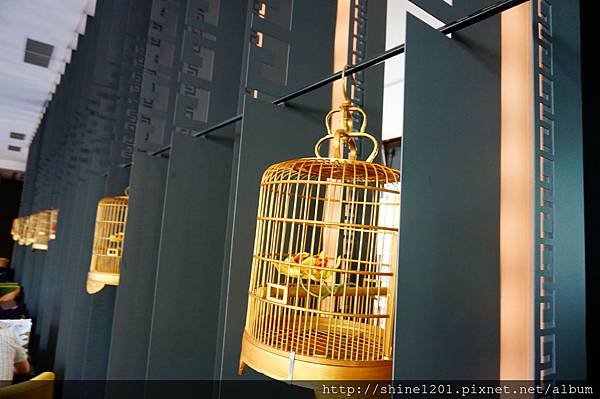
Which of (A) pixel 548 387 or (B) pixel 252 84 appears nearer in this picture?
(A) pixel 548 387

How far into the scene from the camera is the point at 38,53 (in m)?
3.78

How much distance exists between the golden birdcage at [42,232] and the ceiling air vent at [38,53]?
151 centimetres

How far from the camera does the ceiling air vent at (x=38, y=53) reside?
11.7ft

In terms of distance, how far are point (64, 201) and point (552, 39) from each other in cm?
359

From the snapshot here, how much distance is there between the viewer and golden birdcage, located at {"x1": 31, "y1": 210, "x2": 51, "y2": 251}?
392 cm

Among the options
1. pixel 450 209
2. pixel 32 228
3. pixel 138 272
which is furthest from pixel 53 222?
pixel 450 209

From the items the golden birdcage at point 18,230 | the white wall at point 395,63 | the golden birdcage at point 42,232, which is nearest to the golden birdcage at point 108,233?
the white wall at point 395,63

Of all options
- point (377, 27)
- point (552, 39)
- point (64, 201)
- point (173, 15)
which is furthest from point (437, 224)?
point (64, 201)

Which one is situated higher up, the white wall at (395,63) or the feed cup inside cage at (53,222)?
the white wall at (395,63)

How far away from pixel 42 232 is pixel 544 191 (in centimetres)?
466

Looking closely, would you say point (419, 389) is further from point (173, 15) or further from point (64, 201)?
point (64, 201)

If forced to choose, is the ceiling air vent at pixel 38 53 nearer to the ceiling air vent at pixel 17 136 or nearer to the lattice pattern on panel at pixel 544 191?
the ceiling air vent at pixel 17 136

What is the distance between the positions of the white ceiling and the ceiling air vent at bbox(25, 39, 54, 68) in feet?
0.15

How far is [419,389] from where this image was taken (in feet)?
2.09
